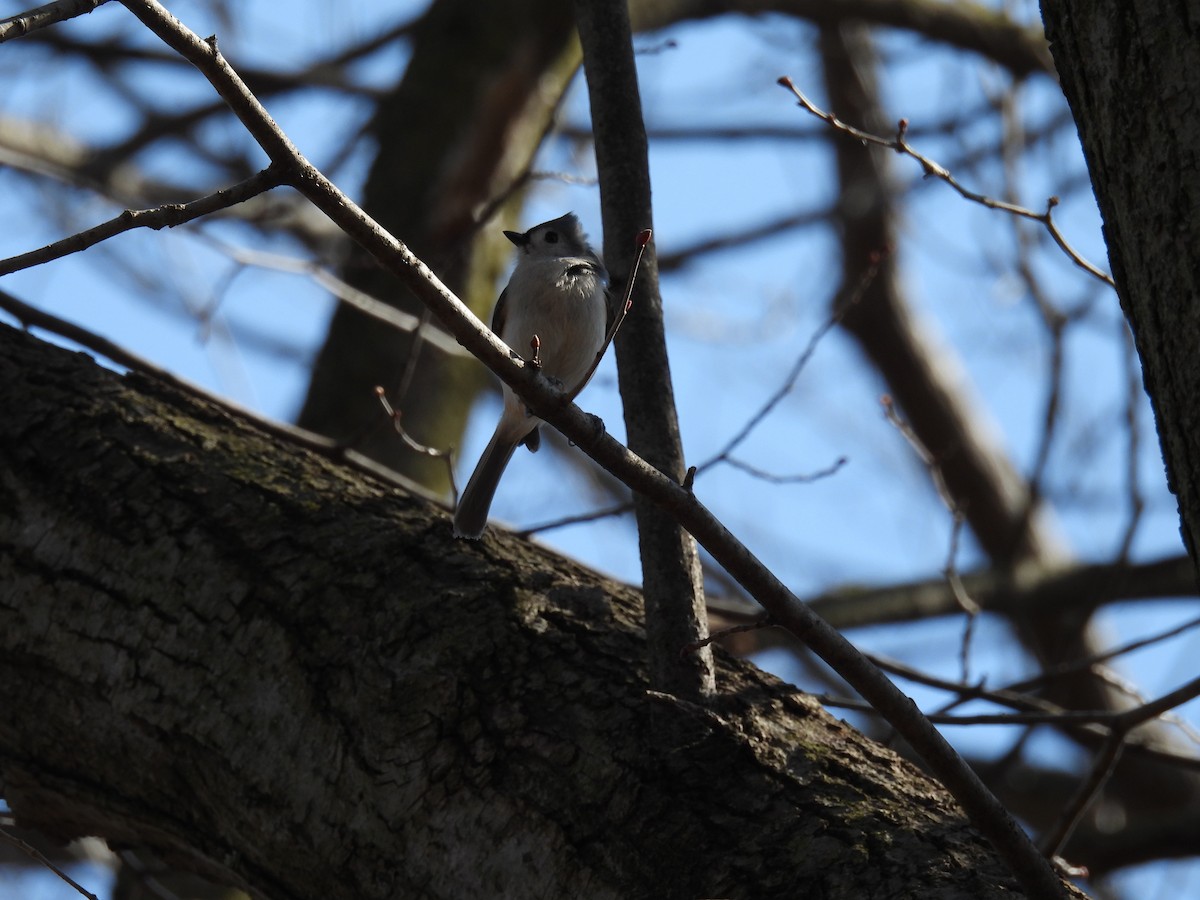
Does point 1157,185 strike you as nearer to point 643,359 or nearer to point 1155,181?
point 1155,181

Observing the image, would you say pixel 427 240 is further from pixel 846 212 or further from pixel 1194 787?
pixel 1194 787

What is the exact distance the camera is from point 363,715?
204 centimetres

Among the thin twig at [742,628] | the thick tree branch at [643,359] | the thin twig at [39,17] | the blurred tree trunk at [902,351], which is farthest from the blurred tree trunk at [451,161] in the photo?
the thin twig at [39,17]

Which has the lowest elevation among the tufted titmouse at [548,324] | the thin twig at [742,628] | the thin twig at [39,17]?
the thin twig at [742,628]

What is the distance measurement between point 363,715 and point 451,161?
11.9ft

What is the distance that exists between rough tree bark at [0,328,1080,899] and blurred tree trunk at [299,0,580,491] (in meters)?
2.40

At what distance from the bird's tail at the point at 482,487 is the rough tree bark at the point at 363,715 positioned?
7 centimetres

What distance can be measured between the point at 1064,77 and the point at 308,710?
1.68 metres

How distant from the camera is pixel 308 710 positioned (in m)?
2.07

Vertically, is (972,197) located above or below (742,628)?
above

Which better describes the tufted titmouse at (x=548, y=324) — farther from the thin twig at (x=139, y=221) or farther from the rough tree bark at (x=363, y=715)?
the thin twig at (x=139, y=221)

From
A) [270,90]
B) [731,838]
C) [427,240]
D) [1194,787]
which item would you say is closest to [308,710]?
[731,838]

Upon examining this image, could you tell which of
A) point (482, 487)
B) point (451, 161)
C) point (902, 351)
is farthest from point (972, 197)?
point (902, 351)

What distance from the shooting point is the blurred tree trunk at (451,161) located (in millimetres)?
4938
